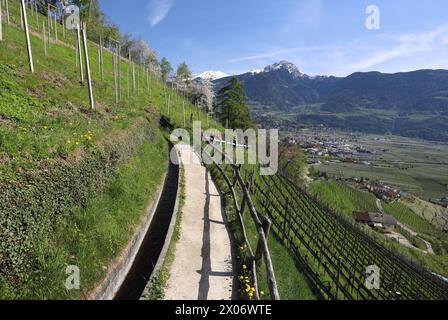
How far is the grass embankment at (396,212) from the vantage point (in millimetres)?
63750

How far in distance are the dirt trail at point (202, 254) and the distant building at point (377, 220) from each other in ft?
227

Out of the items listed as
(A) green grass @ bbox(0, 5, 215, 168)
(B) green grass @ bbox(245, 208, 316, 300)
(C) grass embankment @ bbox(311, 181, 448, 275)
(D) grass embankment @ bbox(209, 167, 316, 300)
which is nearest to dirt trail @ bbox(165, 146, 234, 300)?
(D) grass embankment @ bbox(209, 167, 316, 300)

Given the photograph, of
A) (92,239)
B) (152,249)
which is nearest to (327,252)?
(152,249)

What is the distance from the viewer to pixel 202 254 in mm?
12836

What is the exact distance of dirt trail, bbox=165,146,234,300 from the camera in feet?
34.3

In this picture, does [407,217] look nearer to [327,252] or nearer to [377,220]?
[377,220]

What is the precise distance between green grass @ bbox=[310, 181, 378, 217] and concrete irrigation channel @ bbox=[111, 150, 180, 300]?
68997 mm

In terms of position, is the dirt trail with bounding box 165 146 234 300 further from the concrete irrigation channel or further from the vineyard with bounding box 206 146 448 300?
the vineyard with bounding box 206 146 448 300

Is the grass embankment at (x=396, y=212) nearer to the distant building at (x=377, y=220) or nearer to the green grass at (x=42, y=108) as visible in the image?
the distant building at (x=377, y=220)

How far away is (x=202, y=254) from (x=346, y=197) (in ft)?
313
